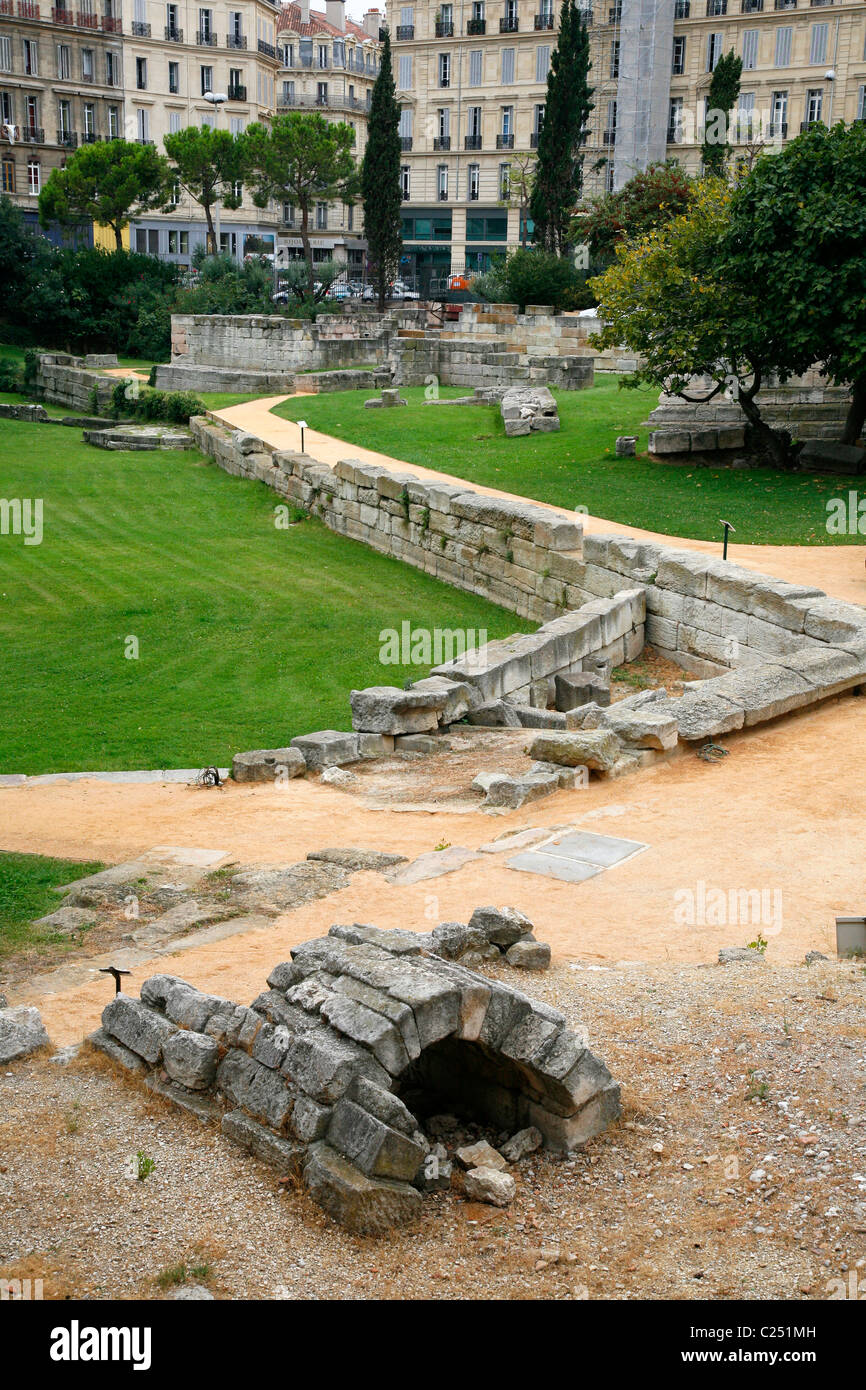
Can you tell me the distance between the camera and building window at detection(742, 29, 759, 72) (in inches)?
2400

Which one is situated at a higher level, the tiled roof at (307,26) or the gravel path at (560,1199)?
the tiled roof at (307,26)

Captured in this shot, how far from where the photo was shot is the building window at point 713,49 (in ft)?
202

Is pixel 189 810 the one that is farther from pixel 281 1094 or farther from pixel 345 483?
pixel 345 483

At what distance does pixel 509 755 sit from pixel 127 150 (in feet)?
155

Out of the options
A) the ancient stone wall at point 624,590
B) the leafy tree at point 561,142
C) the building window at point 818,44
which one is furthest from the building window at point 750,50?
the ancient stone wall at point 624,590

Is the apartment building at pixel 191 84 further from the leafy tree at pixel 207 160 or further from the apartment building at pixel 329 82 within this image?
the leafy tree at pixel 207 160

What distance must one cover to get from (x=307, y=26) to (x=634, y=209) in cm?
4630

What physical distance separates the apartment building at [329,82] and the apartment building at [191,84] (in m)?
5.72

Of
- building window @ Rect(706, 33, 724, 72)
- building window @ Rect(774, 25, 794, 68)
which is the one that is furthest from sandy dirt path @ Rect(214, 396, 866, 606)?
building window @ Rect(706, 33, 724, 72)

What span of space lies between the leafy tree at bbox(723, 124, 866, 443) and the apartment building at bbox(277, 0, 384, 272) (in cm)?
5286

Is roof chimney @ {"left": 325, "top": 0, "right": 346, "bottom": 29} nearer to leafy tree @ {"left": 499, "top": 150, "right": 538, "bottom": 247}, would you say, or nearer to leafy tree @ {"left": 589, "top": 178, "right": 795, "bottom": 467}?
leafy tree @ {"left": 499, "top": 150, "right": 538, "bottom": 247}

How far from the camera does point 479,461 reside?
88.9 ft

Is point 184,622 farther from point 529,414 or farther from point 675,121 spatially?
point 675,121

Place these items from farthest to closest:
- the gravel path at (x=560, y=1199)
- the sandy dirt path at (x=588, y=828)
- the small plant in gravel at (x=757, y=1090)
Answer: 1. the sandy dirt path at (x=588, y=828)
2. the small plant in gravel at (x=757, y=1090)
3. the gravel path at (x=560, y=1199)
